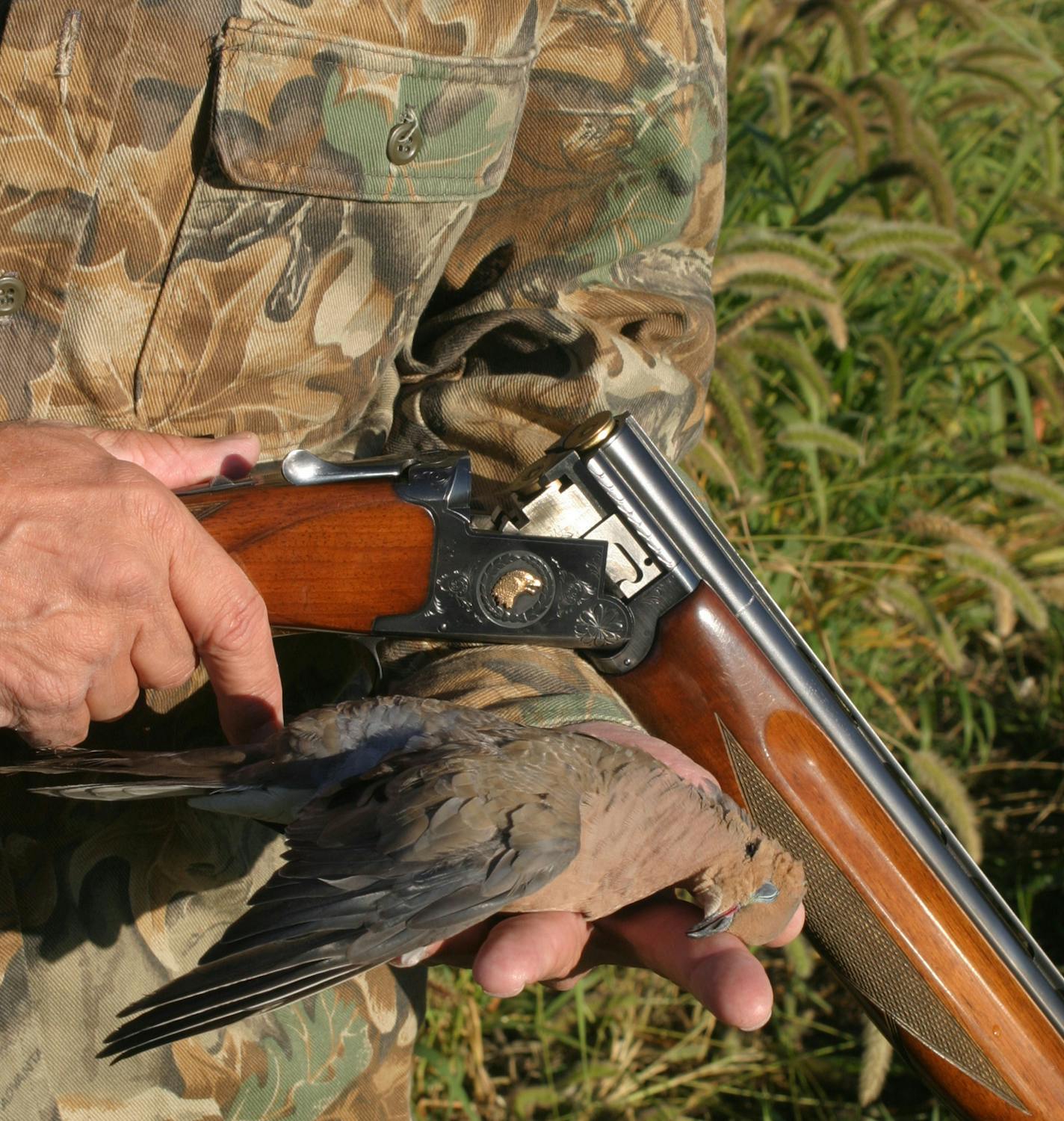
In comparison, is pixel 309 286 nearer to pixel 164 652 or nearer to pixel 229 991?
pixel 164 652

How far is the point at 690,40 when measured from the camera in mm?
2391

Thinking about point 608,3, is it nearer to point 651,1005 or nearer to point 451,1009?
point 451,1009

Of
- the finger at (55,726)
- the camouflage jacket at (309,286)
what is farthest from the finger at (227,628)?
the camouflage jacket at (309,286)

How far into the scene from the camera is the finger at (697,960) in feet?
5.98

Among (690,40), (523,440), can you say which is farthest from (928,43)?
(523,440)

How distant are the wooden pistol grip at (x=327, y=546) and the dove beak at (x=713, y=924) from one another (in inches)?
32.1

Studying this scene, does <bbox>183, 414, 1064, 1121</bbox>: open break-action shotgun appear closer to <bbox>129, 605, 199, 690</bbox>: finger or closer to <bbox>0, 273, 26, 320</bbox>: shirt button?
<bbox>129, 605, 199, 690</bbox>: finger

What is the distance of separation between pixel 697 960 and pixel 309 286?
4.80ft

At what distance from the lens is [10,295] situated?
1825 millimetres

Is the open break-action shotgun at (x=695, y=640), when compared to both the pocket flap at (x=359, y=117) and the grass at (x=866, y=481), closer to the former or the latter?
the pocket flap at (x=359, y=117)

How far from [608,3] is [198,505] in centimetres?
137

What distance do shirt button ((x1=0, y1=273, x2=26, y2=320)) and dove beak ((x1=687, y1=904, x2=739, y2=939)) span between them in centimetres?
165

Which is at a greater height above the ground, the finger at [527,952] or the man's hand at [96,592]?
the man's hand at [96,592]

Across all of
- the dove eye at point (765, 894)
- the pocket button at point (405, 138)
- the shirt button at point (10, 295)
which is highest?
the pocket button at point (405, 138)
